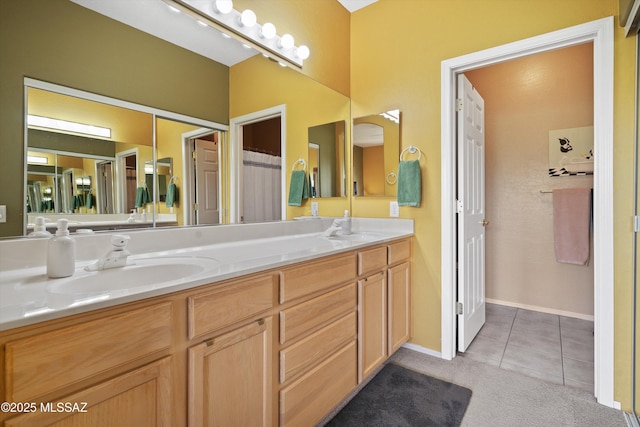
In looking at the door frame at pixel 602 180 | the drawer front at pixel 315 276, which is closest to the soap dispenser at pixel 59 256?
the drawer front at pixel 315 276

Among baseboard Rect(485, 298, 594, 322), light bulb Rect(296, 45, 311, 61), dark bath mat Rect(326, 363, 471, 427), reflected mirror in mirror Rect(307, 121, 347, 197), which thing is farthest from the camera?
baseboard Rect(485, 298, 594, 322)

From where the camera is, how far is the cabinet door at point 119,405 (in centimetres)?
64

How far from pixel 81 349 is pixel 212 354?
35cm

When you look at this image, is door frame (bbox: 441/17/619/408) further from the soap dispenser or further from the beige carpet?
the soap dispenser

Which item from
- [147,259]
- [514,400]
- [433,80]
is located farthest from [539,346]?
[147,259]

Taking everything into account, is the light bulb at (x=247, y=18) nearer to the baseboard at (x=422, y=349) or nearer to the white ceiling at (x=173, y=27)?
the white ceiling at (x=173, y=27)

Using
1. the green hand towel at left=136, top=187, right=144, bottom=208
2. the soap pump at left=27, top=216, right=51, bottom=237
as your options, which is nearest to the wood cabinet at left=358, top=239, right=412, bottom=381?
the green hand towel at left=136, top=187, right=144, bottom=208

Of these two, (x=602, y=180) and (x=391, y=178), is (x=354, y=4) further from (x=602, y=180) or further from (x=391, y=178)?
(x=602, y=180)

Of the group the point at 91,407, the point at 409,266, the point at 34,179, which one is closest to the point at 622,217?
the point at 409,266

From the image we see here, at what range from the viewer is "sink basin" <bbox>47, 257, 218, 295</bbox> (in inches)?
35.9

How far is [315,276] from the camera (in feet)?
4.37

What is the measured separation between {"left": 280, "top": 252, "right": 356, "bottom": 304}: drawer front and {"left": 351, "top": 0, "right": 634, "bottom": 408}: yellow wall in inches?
34.6

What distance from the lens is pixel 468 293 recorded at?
223 centimetres

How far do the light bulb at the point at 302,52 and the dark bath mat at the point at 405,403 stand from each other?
2.11 m
